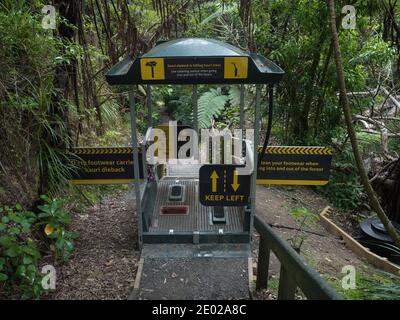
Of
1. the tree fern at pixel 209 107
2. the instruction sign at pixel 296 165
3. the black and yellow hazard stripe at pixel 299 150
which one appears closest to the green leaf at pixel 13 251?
the instruction sign at pixel 296 165

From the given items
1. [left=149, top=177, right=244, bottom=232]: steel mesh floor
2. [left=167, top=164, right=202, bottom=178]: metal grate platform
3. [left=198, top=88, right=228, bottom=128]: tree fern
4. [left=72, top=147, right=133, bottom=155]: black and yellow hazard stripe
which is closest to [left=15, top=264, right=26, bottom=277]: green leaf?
Answer: [left=72, top=147, right=133, bottom=155]: black and yellow hazard stripe

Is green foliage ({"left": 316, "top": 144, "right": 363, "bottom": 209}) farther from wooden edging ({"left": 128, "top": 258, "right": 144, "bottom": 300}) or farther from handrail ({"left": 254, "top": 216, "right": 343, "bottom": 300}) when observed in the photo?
wooden edging ({"left": 128, "top": 258, "right": 144, "bottom": 300})

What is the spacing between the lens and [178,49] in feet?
13.8

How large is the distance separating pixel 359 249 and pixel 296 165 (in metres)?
2.08

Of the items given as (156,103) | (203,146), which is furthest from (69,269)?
(156,103)

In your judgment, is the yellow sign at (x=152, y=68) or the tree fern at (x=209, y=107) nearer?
the yellow sign at (x=152, y=68)

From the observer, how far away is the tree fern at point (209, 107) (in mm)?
10867

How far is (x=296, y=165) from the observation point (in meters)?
4.89

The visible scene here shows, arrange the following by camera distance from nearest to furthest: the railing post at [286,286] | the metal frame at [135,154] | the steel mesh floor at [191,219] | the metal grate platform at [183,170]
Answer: the railing post at [286,286], the metal frame at [135,154], the steel mesh floor at [191,219], the metal grate platform at [183,170]

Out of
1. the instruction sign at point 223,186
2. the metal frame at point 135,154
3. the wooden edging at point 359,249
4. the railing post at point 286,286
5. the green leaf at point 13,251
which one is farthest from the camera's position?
the wooden edging at point 359,249

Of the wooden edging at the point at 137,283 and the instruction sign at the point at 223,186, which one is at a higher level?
the instruction sign at the point at 223,186

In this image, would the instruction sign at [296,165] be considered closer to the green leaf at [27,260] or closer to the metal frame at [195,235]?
the metal frame at [195,235]

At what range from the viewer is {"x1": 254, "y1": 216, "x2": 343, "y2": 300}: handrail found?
2.28 meters
